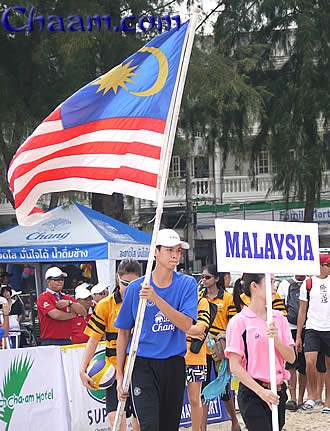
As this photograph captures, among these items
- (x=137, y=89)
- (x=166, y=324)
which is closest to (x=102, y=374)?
(x=166, y=324)

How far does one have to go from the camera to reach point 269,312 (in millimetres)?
4973

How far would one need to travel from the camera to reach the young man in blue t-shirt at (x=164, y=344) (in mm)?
5633

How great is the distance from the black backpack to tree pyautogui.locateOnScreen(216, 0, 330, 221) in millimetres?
7609

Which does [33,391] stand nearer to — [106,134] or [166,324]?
[166,324]

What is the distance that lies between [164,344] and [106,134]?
1.67 metres

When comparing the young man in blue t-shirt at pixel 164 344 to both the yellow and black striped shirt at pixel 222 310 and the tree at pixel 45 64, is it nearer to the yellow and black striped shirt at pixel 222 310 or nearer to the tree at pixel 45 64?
the yellow and black striped shirt at pixel 222 310

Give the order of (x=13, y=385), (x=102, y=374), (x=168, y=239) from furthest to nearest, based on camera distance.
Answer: (x=13, y=385), (x=102, y=374), (x=168, y=239)

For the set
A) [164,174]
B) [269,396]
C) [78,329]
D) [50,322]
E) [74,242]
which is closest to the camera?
[269,396]

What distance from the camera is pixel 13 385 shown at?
7.91 metres

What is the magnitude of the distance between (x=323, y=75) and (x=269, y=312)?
607 inches

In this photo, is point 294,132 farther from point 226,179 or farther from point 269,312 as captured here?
point 226,179

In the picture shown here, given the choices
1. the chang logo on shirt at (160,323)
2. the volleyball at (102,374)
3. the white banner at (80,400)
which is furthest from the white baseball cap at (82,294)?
the chang logo on shirt at (160,323)

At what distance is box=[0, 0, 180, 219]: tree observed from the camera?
14.9 metres

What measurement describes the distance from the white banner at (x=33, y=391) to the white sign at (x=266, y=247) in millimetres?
3668
